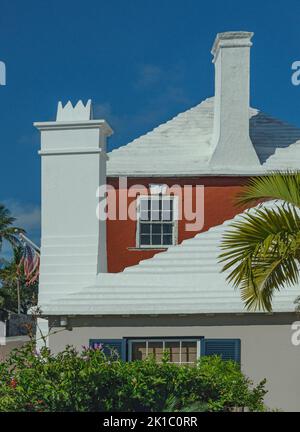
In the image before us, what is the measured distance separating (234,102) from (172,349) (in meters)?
7.05

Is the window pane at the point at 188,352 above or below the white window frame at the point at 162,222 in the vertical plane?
below

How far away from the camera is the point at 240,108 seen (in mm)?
20000

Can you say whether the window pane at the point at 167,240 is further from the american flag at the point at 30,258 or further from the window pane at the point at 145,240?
the american flag at the point at 30,258

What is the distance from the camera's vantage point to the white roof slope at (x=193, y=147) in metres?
20.2

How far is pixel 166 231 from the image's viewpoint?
19.9 m

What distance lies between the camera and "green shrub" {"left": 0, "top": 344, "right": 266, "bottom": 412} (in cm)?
1095

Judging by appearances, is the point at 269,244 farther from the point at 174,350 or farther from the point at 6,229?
the point at 6,229

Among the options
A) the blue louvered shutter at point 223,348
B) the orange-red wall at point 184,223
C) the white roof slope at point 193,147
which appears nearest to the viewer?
the blue louvered shutter at point 223,348

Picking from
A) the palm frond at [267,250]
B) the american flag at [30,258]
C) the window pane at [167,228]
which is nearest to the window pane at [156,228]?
the window pane at [167,228]

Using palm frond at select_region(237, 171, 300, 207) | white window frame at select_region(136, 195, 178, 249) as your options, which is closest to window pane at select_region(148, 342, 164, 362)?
palm frond at select_region(237, 171, 300, 207)

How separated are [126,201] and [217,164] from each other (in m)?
2.20

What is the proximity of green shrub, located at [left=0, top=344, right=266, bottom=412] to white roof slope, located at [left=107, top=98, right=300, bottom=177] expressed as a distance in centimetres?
852

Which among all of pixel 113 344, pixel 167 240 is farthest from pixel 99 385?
pixel 167 240

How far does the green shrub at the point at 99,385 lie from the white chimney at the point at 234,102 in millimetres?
8571
